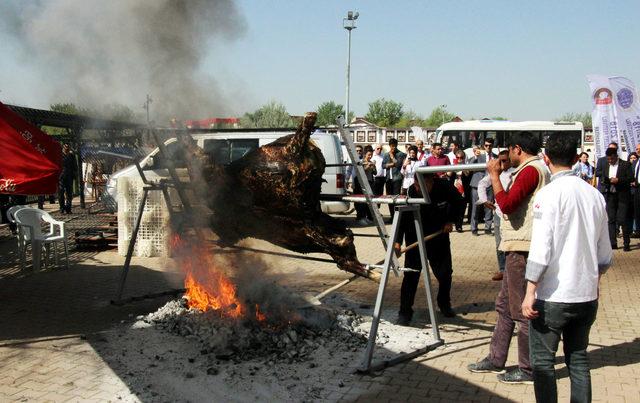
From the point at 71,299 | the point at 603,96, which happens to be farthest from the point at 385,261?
the point at 603,96

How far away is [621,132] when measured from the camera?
13195mm

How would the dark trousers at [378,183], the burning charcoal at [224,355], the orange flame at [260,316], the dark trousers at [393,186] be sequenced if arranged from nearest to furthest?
the burning charcoal at [224,355], the orange flame at [260,316], the dark trousers at [393,186], the dark trousers at [378,183]

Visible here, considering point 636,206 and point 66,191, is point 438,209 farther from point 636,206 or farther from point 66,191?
point 66,191

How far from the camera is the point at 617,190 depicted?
11383 mm

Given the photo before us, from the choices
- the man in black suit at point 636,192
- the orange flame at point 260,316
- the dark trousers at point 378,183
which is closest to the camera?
the orange flame at point 260,316

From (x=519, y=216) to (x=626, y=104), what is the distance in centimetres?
1015

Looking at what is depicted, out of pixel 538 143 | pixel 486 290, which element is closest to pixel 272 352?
pixel 538 143

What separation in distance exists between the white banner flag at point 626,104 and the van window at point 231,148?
8.14 meters

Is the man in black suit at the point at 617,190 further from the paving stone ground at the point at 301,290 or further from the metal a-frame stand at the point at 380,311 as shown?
the metal a-frame stand at the point at 380,311

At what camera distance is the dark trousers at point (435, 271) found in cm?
620

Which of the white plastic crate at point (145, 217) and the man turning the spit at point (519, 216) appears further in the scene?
the white plastic crate at point (145, 217)

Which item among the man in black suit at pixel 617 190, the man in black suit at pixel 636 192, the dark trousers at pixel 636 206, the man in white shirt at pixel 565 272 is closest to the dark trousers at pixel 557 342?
the man in white shirt at pixel 565 272

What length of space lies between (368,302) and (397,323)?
1.06 m

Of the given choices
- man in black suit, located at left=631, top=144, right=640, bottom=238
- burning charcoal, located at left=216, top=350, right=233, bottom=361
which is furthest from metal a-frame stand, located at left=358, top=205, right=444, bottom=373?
man in black suit, located at left=631, top=144, right=640, bottom=238
